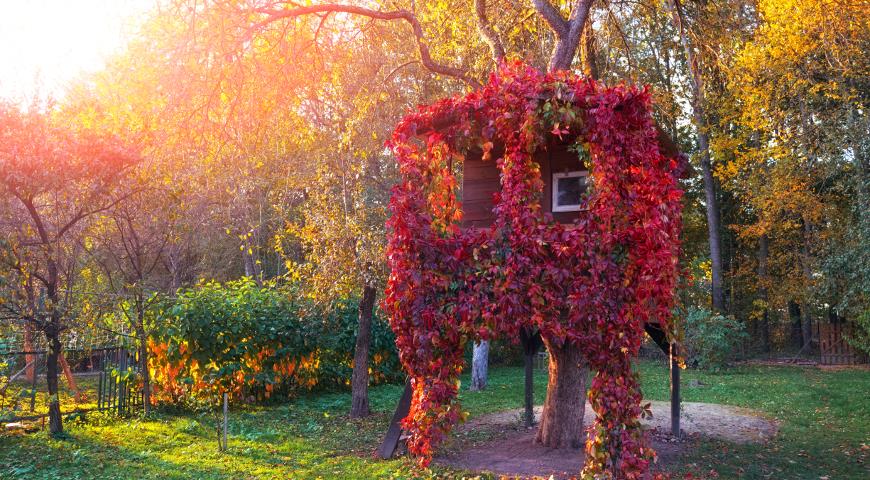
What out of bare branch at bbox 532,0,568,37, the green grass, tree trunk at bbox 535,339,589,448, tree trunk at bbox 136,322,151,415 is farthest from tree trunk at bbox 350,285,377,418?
bare branch at bbox 532,0,568,37

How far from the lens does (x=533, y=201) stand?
6848 mm

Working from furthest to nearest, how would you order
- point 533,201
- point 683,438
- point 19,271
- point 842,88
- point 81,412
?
1. point 842,88
2. point 81,412
3. point 683,438
4. point 19,271
5. point 533,201

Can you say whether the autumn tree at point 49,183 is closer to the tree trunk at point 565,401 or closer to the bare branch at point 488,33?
the bare branch at point 488,33

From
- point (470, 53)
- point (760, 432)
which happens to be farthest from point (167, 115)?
point (760, 432)

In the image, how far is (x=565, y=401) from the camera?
8.58 metres

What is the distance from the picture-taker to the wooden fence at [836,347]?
21.0 meters

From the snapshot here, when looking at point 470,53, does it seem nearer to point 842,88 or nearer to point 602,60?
point 602,60

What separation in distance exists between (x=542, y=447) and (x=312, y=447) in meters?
3.00

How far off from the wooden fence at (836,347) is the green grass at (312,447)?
27.9 ft

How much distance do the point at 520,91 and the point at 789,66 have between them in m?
13.8

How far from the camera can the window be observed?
8.28 m

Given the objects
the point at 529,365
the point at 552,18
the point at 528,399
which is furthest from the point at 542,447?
the point at 552,18

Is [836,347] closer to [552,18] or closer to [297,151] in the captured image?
[552,18]

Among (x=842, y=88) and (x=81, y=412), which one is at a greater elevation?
(x=842, y=88)
